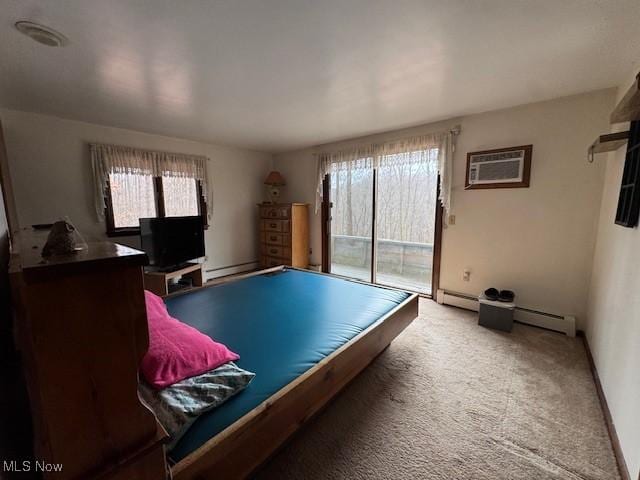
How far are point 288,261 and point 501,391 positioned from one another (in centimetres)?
331

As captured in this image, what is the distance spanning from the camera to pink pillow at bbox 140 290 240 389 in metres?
1.11

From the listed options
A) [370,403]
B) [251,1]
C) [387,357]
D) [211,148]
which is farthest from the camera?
[211,148]

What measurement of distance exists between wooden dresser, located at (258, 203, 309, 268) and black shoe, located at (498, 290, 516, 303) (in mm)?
2931

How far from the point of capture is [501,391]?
72.7 inches

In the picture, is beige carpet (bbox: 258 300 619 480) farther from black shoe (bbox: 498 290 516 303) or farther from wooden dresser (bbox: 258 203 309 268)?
wooden dresser (bbox: 258 203 309 268)

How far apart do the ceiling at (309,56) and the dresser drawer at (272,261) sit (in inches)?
96.1

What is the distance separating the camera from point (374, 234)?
4.02 meters

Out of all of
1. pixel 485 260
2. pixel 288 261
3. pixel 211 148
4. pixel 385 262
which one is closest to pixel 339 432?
pixel 485 260

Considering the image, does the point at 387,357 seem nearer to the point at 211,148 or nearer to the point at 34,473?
the point at 34,473

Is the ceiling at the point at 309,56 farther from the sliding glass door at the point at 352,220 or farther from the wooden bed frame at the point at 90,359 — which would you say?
the wooden bed frame at the point at 90,359

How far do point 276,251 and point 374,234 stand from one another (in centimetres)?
179

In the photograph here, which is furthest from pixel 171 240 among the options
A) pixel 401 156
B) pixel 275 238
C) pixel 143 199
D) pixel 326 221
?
pixel 401 156

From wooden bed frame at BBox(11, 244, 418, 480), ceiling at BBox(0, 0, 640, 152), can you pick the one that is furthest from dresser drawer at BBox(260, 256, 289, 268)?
wooden bed frame at BBox(11, 244, 418, 480)

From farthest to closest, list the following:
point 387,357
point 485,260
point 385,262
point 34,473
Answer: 1. point 385,262
2. point 485,260
3. point 387,357
4. point 34,473
